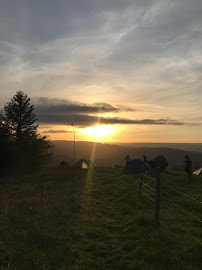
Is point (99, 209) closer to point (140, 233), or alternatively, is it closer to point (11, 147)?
point (140, 233)

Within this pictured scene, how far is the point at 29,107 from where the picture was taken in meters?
39.8

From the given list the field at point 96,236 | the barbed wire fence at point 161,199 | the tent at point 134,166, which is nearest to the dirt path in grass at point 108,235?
the field at point 96,236

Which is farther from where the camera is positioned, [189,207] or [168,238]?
[189,207]

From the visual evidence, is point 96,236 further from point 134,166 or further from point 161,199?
point 134,166

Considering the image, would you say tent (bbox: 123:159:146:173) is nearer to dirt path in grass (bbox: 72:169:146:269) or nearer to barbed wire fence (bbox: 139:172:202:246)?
barbed wire fence (bbox: 139:172:202:246)

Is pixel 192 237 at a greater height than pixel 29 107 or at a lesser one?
lesser

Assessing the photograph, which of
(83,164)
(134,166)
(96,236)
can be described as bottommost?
(96,236)

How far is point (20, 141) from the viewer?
37188 millimetres

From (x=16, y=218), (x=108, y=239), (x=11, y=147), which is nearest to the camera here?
(x=108, y=239)

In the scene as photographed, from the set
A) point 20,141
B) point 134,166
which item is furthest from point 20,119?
point 134,166

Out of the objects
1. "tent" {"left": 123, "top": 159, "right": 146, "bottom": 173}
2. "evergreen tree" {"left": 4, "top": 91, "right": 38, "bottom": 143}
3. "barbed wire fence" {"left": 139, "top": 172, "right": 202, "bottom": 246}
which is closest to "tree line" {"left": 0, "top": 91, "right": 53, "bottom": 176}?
"evergreen tree" {"left": 4, "top": 91, "right": 38, "bottom": 143}

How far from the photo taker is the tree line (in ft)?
108

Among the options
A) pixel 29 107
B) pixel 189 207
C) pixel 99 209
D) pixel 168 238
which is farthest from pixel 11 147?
pixel 168 238

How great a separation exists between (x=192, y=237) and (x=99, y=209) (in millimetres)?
5061
